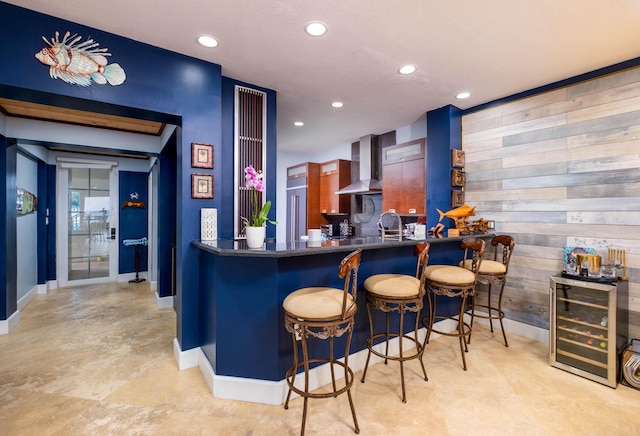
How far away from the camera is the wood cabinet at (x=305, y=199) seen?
5.84 metres

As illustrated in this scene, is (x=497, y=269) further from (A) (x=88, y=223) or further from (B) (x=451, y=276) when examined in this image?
(A) (x=88, y=223)

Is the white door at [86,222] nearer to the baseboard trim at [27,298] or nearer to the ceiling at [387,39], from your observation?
the baseboard trim at [27,298]

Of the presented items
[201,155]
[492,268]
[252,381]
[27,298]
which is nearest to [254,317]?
[252,381]

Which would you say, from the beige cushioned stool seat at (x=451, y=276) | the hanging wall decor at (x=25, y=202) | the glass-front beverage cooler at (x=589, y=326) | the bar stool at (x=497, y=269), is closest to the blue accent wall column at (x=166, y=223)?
the hanging wall decor at (x=25, y=202)

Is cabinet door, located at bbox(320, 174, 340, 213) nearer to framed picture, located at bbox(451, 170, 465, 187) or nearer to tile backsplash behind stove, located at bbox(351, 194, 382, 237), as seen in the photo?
tile backsplash behind stove, located at bbox(351, 194, 382, 237)

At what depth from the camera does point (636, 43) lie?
2340 millimetres

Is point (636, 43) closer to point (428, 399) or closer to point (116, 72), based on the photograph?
point (428, 399)

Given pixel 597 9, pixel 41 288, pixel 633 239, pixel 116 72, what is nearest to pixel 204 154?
pixel 116 72

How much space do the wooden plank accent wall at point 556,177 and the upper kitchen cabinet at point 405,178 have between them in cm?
58

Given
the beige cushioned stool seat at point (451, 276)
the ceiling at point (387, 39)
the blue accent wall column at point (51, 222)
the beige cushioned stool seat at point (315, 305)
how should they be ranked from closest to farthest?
the beige cushioned stool seat at point (315, 305)
the ceiling at point (387, 39)
the beige cushioned stool seat at point (451, 276)
the blue accent wall column at point (51, 222)

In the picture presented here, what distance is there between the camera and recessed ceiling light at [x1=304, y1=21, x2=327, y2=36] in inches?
83.7

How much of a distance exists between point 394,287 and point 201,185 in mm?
1824

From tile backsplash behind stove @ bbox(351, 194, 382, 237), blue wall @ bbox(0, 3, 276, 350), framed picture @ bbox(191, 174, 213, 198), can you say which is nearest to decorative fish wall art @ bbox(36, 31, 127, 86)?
blue wall @ bbox(0, 3, 276, 350)

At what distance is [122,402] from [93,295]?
3566 millimetres
